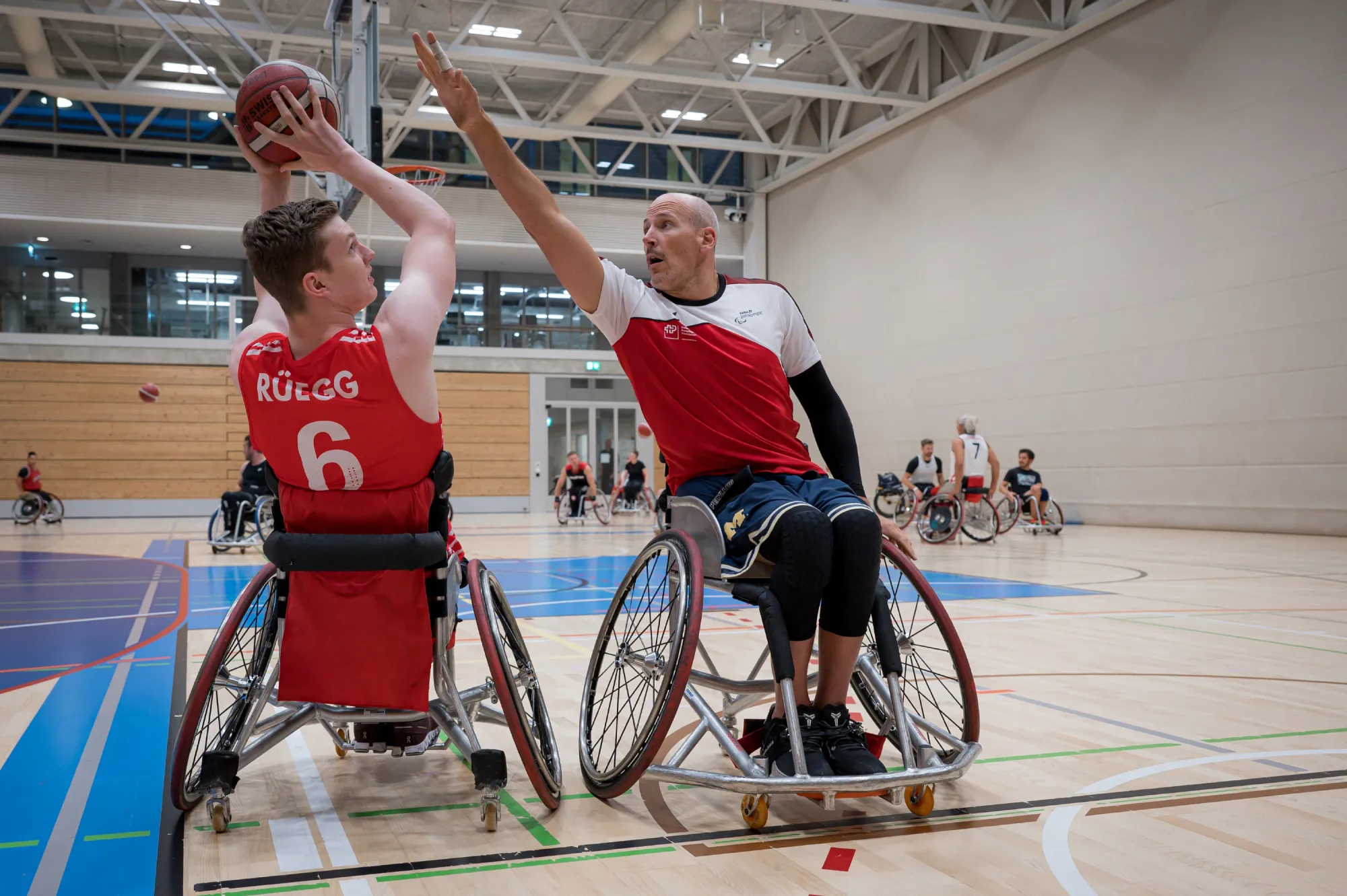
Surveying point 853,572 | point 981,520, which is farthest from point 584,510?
point 853,572

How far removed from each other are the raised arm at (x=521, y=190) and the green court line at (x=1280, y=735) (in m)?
2.05

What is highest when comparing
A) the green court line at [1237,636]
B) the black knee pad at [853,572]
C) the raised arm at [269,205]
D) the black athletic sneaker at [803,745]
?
the raised arm at [269,205]

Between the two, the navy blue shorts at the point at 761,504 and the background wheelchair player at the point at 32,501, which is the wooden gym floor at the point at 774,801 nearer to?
the navy blue shorts at the point at 761,504

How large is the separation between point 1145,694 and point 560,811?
7.37 feet

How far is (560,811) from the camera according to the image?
227 centimetres

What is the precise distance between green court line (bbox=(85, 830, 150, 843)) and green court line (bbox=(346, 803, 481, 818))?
0.40 metres

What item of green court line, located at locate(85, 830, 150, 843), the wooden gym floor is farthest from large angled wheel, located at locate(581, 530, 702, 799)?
green court line, located at locate(85, 830, 150, 843)

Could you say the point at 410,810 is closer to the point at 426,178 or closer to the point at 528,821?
the point at 528,821

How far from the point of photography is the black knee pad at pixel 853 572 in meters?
2.17

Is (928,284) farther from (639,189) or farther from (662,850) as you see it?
(662,850)

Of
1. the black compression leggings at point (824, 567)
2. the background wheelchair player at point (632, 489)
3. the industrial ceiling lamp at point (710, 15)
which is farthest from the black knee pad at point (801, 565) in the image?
the background wheelchair player at point (632, 489)

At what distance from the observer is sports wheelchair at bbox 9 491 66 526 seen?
55.3 feet

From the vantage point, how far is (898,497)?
1479cm

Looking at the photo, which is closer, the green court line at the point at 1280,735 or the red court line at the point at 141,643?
the green court line at the point at 1280,735
